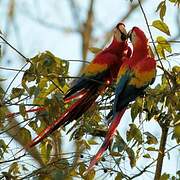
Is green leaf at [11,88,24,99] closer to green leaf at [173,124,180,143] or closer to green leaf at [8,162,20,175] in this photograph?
green leaf at [8,162,20,175]

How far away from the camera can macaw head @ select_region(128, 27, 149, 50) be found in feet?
7.31

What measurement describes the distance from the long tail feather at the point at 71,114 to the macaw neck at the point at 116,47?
296 millimetres

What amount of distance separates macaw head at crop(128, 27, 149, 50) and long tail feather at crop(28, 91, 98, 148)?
0.79 ft

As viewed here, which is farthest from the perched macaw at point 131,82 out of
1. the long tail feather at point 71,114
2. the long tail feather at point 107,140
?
the long tail feather at point 71,114

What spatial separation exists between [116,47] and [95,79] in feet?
0.73

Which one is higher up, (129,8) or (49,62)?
(129,8)

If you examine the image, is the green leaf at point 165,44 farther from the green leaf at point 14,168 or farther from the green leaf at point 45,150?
the green leaf at point 14,168

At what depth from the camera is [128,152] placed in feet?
5.77

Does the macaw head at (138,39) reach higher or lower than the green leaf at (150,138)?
higher

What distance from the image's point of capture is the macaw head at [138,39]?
7.31 ft

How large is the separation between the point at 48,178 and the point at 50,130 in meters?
0.21

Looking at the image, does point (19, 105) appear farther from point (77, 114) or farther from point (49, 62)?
point (77, 114)

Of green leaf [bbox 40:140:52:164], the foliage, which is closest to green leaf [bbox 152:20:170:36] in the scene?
the foliage

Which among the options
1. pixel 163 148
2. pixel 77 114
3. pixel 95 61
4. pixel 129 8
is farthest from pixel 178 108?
pixel 129 8
